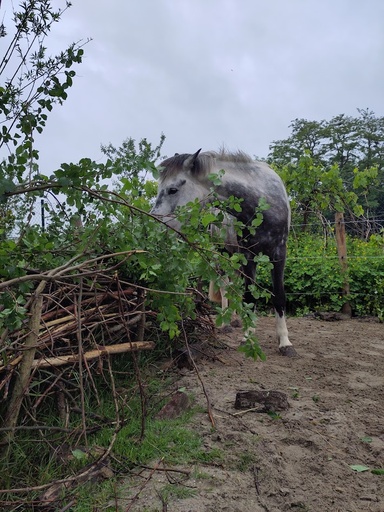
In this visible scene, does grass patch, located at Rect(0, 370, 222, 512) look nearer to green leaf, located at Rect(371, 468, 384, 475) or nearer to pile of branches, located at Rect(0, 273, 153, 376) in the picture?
pile of branches, located at Rect(0, 273, 153, 376)

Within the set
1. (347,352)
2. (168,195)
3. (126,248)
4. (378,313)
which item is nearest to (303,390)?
(347,352)

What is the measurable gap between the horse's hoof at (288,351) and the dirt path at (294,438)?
0.07 metres

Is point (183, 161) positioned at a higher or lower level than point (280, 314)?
higher

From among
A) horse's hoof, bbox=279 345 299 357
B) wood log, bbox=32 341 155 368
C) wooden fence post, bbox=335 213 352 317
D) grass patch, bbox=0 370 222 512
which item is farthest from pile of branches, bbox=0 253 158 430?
wooden fence post, bbox=335 213 352 317

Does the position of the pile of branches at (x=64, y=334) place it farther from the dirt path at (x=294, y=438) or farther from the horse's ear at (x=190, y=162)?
the horse's ear at (x=190, y=162)

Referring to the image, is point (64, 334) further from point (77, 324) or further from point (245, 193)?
point (245, 193)

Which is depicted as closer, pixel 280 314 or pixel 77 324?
pixel 77 324

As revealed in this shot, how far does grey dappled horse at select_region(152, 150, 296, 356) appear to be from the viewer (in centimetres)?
455

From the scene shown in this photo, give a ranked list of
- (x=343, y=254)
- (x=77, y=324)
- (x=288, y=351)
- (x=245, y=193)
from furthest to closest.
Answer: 1. (x=343, y=254)
2. (x=245, y=193)
3. (x=288, y=351)
4. (x=77, y=324)

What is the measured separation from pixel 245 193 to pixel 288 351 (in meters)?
1.49

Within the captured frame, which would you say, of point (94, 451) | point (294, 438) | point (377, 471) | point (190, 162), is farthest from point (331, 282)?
point (94, 451)

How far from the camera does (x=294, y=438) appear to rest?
9.41 feet

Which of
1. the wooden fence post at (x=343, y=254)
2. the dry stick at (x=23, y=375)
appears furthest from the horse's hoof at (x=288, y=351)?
the wooden fence post at (x=343, y=254)

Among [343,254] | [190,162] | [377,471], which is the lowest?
[377,471]
